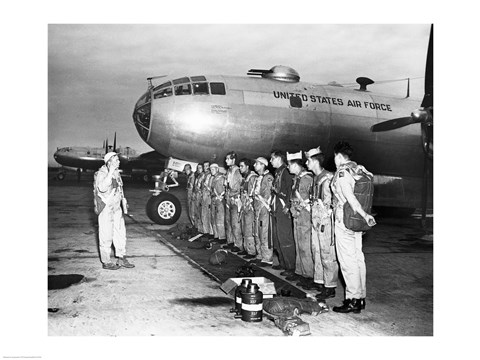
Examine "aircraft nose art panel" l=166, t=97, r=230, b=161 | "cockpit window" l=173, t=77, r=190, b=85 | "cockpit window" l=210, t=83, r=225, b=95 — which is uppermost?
"cockpit window" l=173, t=77, r=190, b=85

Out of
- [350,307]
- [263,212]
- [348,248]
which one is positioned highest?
[263,212]

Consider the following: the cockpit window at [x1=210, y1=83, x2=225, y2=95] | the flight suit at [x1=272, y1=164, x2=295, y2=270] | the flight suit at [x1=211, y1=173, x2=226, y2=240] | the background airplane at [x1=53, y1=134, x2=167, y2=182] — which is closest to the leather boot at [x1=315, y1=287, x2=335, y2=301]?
the flight suit at [x1=272, y1=164, x2=295, y2=270]

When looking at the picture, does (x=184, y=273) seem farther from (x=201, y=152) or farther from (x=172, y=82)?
(x=172, y=82)

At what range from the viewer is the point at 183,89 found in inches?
396

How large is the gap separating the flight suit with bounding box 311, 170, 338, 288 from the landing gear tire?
18.5 ft

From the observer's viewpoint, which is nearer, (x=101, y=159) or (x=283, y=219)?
(x=283, y=219)

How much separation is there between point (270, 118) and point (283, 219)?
4169 mm

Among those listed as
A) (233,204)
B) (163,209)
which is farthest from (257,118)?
(163,209)

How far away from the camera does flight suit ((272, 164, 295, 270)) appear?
6.73 m

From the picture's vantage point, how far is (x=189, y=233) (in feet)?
32.3

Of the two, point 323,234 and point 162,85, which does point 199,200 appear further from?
point 323,234

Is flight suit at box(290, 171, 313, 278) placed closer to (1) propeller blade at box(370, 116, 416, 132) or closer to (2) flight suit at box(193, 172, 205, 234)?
(2) flight suit at box(193, 172, 205, 234)
